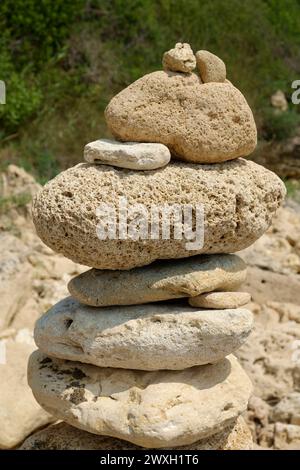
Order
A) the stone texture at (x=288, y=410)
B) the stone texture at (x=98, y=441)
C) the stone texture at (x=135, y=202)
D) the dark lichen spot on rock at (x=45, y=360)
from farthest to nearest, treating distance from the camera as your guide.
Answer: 1. the stone texture at (x=288, y=410)
2. the dark lichen spot on rock at (x=45, y=360)
3. the stone texture at (x=98, y=441)
4. the stone texture at (x=135, y=202)

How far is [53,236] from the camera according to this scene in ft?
14.3

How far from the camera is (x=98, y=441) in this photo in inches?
187

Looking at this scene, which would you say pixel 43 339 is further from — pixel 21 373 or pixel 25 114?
pixel 25 114

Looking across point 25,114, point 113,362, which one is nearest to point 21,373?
point 113,362

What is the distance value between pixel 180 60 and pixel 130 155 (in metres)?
0.74

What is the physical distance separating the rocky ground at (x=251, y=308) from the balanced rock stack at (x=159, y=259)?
123cm

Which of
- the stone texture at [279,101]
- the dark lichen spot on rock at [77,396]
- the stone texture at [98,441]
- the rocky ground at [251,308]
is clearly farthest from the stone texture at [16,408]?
the stone texture at [279,101]

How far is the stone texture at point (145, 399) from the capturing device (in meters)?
4.32

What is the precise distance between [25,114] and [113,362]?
7459 mm

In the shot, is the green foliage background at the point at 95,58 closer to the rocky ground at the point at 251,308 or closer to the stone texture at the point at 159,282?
the rocky ground at the point at 251,308

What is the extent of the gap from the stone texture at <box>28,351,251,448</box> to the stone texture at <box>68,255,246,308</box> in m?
0.50

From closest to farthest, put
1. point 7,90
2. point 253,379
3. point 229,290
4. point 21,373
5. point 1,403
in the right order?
point 229,290
point 1,403
point 21,373
point 253,379
point 7,90

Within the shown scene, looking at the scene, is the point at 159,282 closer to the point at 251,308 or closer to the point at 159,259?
the point at 159,259

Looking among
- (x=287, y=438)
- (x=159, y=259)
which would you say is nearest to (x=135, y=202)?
(x=159, y=259)
